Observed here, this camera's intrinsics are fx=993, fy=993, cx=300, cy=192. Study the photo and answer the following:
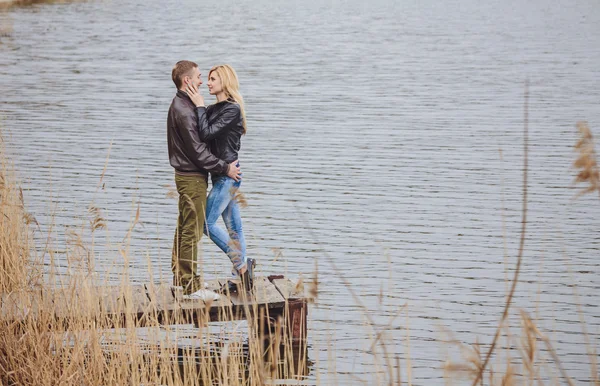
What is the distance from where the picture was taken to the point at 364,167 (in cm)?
1631

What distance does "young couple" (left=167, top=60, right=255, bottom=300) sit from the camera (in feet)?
25.0

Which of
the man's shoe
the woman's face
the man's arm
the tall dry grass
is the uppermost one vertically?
the woman's face

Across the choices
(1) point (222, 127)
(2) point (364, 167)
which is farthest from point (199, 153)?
(2) point (364, 167)

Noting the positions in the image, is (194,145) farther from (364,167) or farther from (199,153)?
(364,167)

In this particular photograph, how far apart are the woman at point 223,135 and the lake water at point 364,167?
398 mm

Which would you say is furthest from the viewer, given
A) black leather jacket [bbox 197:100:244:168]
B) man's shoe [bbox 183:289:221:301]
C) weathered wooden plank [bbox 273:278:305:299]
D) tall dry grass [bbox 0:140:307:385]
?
weathered wooden plank [bbox 273:278:305:299]

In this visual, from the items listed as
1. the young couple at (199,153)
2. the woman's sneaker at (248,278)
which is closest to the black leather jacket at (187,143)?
the young couple at (199,153)

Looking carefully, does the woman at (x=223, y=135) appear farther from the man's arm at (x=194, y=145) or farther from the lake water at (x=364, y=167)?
the lake water at (x=364, y=167)

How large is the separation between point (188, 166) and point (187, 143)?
0.18 m

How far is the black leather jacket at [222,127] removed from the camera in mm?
7664

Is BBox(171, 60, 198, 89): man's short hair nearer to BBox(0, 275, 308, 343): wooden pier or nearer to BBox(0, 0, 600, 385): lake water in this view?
BBox(0, 0, 600, 385): lake water

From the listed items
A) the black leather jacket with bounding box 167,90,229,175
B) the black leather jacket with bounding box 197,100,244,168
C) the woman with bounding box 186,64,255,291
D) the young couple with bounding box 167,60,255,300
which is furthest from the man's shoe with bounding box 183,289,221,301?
the black leather jacket with bounding box 197,100,244,168

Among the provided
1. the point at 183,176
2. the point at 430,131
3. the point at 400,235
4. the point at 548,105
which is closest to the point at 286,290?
the point at 183,176

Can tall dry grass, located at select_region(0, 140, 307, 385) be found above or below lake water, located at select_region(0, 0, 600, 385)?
below
